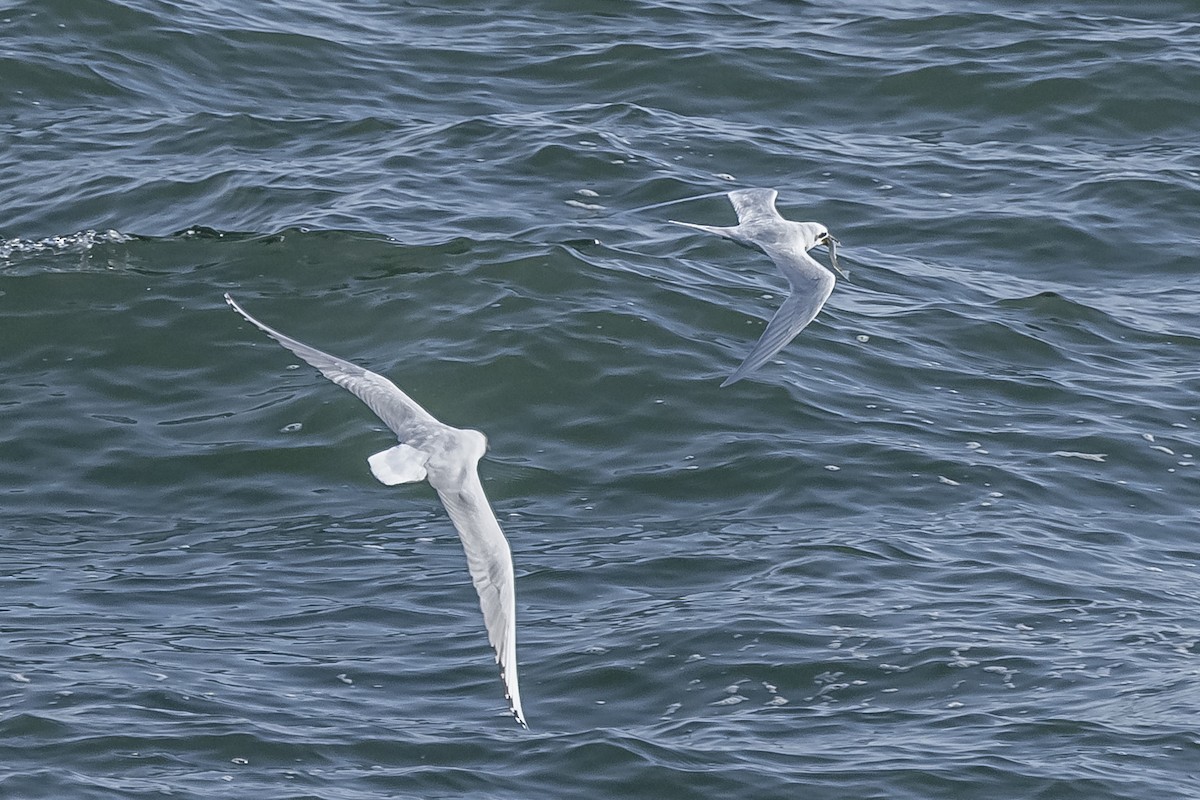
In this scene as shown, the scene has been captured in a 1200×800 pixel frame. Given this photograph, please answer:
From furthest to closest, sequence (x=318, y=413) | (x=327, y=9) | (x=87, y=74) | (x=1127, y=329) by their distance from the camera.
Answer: (x=327, y=9), (x=87, y=74), (x=1127, y=329), (x=318, y=413)

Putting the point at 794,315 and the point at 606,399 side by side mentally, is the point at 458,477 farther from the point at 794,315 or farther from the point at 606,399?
the point at 606,399

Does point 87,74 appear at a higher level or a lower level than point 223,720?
higher

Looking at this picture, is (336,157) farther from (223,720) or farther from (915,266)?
(223,720)

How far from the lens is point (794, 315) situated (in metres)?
8.38

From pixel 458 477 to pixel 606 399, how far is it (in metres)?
4.20

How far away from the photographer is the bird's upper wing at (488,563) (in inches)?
225

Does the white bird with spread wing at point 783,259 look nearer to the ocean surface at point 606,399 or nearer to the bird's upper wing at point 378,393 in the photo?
the ocean surface at point 606,399

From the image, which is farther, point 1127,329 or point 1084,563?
point 1127,329

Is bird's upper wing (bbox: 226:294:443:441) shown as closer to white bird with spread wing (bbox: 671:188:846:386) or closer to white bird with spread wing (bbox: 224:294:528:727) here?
white bird with spread wing (bbox: 224:294:528:727)

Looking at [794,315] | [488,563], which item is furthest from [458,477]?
[794,315]

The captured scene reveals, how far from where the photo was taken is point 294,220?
11961 millimetres

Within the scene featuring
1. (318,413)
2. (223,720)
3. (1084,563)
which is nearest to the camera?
(223,720)

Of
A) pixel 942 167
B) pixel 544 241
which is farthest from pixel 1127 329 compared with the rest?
pixel 544 241

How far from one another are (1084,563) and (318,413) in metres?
4.13
